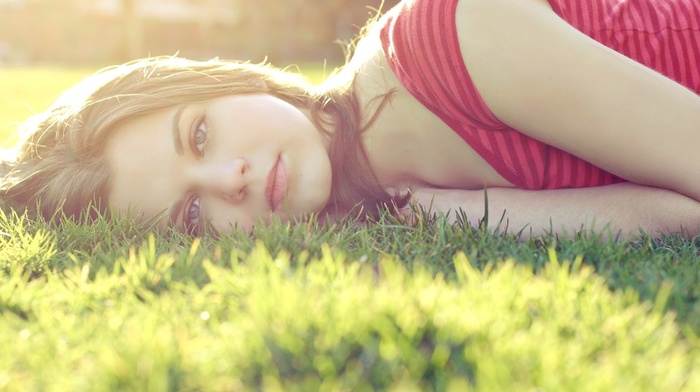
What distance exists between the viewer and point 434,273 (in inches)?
68.7

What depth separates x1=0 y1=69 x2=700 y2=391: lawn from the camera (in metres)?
1.10

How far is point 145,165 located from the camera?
2.42 metres

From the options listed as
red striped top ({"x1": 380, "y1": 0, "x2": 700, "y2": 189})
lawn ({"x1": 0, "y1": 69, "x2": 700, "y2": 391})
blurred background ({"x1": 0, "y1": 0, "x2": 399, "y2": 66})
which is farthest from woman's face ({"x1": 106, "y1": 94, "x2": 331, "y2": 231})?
blurred background ({"x1": 0, "y1": 0, "x2": 399, "y2": 66})

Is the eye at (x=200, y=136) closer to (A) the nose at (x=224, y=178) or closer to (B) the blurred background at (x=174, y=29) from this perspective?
(A) the nose at (x=224, y=178)

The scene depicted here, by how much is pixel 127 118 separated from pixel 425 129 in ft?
3.37

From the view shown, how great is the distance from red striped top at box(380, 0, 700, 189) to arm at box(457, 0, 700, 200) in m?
0.08

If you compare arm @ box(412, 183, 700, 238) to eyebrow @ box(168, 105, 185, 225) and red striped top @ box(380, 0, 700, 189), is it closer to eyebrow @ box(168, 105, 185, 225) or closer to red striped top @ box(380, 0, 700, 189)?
red striped top @ box(380, 0, 700, 189)

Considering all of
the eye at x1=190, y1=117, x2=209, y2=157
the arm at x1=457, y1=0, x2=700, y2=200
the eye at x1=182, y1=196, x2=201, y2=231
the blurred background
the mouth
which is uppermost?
the arm at x1=457, y1=0, x2=700, y2=200

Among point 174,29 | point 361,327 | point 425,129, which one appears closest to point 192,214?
point 425,129

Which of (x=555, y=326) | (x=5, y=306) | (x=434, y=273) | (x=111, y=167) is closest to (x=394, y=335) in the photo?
(x=555, y=326)

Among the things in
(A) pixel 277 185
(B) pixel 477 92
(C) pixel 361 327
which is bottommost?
(A) pixel 277 185

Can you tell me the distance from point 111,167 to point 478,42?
4.21 ft

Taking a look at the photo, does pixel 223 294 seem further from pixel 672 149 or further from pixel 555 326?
pixel 672 149

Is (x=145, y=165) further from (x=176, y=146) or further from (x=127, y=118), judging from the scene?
(x=127, y=118)
